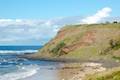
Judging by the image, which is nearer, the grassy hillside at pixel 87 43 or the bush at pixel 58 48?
the grassy hillside at pixel 87 43

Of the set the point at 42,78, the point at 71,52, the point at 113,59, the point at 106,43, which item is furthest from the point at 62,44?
the point at 42,78

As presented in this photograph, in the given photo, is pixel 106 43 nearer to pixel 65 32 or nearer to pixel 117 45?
pixel 117 45

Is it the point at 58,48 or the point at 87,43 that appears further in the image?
the point at 58,48

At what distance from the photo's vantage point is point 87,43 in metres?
137

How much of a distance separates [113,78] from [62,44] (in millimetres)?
111452

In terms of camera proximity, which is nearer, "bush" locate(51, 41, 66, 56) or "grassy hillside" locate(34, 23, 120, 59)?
"grassy hillside" locate(34, 23, 120, 59)

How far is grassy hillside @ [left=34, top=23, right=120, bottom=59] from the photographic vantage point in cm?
12622

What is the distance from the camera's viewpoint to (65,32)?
510 ft

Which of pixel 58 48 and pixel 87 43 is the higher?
pixel 87 43

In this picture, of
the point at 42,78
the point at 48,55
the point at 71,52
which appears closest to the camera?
the point at 42,78

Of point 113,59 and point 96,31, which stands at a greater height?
point 96,31

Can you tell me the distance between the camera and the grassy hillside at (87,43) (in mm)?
126219

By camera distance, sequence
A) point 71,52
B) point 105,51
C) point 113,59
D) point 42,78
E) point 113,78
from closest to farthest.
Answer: point 113,78
point 42,78
point 113,59
point 105,51
point 71,52

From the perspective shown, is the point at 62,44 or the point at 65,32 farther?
the point at 65,32
